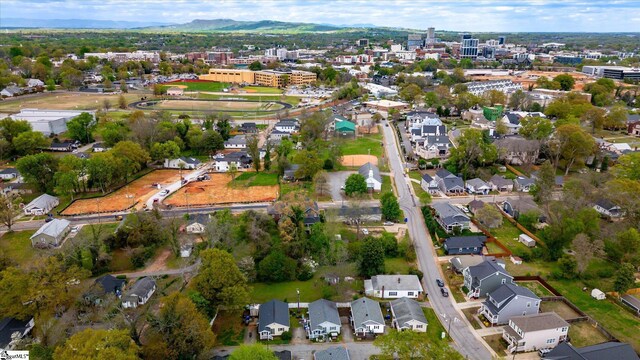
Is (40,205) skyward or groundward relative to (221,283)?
groundward

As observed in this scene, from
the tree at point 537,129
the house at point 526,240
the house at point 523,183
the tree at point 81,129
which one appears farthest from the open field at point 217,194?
the tree at point 537,129

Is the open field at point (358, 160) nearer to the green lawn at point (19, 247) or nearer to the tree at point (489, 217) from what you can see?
the tree at point (489, 217)

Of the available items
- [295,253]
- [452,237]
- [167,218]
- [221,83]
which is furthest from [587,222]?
[221,83]

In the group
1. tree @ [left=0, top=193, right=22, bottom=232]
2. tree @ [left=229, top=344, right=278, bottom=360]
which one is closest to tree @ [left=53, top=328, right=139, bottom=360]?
tree @ [left=229, top=344, right=278, bottom=360]

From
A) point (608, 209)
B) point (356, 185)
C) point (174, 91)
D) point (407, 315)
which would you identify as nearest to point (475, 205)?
point (356, 185)

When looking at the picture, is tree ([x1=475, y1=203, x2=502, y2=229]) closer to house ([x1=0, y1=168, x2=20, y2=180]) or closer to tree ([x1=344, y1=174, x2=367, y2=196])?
tree ([x1=344, y1=174, x2=367, y2=196])

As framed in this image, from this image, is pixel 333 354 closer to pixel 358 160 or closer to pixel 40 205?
pixel 40 205
